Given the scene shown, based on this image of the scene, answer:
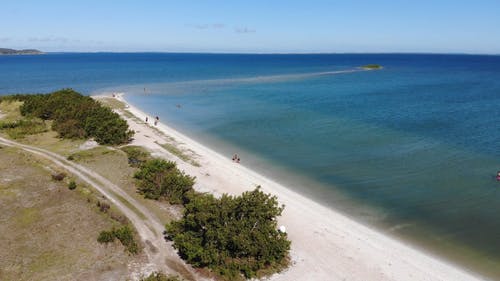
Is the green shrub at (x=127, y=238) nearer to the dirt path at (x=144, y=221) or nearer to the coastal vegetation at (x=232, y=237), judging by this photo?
the dirt path at (x=144, y=221)

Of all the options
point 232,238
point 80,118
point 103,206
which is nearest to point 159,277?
point 232,238

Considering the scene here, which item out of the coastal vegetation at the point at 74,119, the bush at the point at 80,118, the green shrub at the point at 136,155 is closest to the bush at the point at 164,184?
the green shrub at the point at 136,155

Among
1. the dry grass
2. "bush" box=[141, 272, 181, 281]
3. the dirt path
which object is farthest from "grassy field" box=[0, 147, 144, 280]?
the dry grass

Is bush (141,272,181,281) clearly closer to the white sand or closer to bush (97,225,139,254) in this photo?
bush (97,225,139,254)

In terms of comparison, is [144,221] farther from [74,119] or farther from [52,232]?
[74,119]

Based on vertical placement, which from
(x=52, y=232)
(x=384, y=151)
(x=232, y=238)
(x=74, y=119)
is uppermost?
(x=74, y=119)

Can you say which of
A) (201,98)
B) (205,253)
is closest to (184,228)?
(205,253)
